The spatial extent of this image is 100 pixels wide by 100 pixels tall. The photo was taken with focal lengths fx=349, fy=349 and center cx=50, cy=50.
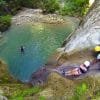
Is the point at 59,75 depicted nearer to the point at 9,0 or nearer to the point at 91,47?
the point at 91,47

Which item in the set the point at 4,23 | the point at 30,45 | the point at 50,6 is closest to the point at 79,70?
the point at 30,45

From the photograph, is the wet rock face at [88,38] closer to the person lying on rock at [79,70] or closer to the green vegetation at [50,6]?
the person lying on rock at [79,70]

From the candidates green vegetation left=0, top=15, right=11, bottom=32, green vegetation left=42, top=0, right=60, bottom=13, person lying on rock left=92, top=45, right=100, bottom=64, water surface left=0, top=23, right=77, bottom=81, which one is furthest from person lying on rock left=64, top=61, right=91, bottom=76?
green vegetation left=42, top=0, right=60, bottom=13

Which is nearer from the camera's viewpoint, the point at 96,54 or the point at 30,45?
the point at 96,54

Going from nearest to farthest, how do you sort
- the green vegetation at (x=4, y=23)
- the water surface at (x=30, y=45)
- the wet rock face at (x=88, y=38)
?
the wet rock face at (x=88, y=38) < the water surface at (x=30, y=45) < the green vegetation at (x=4, y=23)

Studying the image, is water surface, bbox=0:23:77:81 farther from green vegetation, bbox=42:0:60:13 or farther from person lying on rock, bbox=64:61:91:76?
person lying on rock, bbox=64:61:91:76

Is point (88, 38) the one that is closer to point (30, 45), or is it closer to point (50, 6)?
point (30, 45)

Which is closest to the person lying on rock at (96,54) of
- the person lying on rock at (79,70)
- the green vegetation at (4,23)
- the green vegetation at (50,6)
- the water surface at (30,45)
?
the person lying on rock at (79,70)

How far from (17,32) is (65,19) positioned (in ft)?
37.3

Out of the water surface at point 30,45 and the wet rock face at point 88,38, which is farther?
the water surface at point 30,45

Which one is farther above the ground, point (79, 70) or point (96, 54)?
point (96, 54)

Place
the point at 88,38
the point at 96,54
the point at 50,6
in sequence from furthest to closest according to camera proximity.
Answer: the point at 50,6 → the point at 88,38 → the point at 96,54

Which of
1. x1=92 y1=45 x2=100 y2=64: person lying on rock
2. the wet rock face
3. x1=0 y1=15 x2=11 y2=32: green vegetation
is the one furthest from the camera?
x1=0 y1=15 x2=11 y2=32: green vegetation

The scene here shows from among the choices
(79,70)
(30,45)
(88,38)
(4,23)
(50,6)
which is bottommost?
(30,45)
